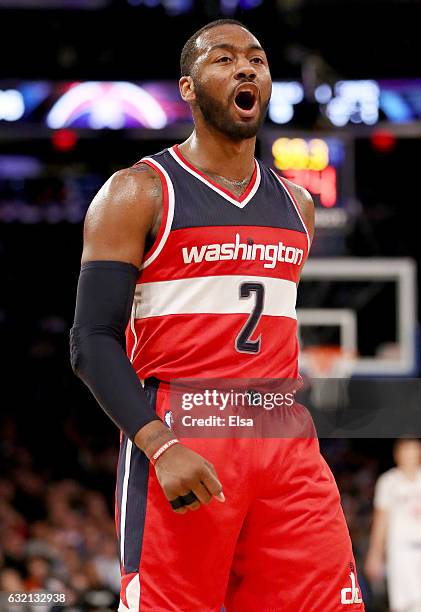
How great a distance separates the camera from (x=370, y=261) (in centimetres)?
1027

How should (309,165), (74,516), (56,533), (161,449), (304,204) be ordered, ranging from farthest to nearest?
(74,516), (56,533), (309,165), (304,204), (161,449)

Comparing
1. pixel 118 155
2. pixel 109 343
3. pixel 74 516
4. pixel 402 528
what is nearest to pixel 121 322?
pixel 109 343

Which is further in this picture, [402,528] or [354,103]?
[354,103]

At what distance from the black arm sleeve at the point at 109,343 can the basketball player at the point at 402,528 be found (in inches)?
215

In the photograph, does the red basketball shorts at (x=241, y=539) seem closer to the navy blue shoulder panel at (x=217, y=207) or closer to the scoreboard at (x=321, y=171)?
the navy blue shoulder panel at (x=217, y=207)

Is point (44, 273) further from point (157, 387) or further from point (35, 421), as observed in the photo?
point (157, 387)

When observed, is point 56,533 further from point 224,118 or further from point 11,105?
point 224,118

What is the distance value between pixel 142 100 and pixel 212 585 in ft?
24.6

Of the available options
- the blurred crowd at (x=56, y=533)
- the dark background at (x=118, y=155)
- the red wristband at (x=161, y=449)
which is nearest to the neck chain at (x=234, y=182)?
the red wristband at (x=161, y=449)

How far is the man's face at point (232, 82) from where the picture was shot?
3047 millimetres

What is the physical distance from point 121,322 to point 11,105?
719cm

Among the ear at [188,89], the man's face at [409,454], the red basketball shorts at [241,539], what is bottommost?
the red basketball shorts at [241,539]

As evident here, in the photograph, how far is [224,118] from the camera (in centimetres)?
308

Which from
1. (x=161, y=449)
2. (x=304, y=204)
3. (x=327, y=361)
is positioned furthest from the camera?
(x=327, y=361)
